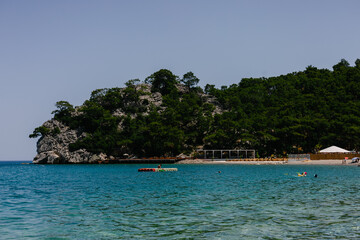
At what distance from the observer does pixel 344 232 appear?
15562 millimetres

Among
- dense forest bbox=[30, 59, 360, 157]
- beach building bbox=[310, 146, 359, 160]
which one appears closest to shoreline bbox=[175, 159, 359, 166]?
beach building bbox=[310, 146, 359, 160]

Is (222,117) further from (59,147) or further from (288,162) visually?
(59,147)

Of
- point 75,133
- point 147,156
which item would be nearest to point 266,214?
point 147,156

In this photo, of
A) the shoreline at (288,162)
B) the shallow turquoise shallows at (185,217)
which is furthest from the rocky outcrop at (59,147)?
the shallow turquoise shallows at (185,217)

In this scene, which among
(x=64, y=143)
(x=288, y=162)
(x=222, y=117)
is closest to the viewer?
(x=288, y=162)

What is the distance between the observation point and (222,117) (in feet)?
436

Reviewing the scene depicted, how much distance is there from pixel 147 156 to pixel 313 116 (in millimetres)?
62366

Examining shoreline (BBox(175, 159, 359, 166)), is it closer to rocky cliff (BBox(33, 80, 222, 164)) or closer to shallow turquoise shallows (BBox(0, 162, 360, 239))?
rocky cliff (BBox(33, 80, 222, 164))

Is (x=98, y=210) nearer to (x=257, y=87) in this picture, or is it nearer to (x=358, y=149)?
(x=358, y=149)

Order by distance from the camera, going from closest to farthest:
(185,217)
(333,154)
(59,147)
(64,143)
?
(185,217) → (333,154) → (59,147) → (64,143)

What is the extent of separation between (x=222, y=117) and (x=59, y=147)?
229 feet

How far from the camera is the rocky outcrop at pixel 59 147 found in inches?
5750

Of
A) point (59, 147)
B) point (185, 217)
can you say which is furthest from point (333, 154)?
point (59, 147)

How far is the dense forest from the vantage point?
118188 mm
